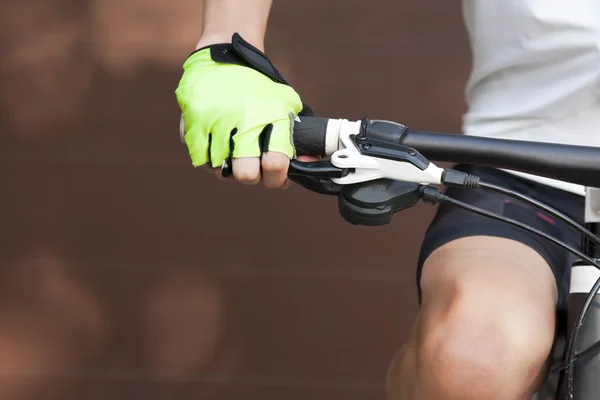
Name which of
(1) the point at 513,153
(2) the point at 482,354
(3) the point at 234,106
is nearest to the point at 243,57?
(3) the point at 234,106

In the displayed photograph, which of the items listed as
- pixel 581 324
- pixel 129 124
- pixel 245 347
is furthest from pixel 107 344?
pixel 581 324

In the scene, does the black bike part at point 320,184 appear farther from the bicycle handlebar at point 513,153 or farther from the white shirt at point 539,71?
the white shirt at point 539,71

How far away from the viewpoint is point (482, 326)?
117 cm

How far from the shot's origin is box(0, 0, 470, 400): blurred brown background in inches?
111

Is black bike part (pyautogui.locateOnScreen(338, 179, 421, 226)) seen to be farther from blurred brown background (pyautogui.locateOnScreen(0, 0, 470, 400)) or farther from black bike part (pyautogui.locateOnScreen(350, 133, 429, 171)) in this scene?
blurred brown background (pyautogui.locateOnScreen(0, 0, 470, 400))

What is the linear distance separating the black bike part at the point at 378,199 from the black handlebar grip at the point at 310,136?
0.26 ft

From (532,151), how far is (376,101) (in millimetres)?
1845

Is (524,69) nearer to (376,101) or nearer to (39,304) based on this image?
(376,101)

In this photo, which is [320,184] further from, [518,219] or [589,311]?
[518,219]

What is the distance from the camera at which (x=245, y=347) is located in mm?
2928

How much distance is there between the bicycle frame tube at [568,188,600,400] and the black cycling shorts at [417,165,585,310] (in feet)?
0.54

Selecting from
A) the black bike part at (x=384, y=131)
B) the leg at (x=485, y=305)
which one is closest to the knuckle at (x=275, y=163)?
the black bike part at (x=384, y=131)

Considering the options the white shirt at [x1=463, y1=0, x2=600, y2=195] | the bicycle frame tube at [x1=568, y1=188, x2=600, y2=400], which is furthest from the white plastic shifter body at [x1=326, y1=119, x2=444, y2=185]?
the white shirt at [x1=463, y1=0, x2=600, y2=195]

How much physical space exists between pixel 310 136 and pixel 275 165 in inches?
2.5
